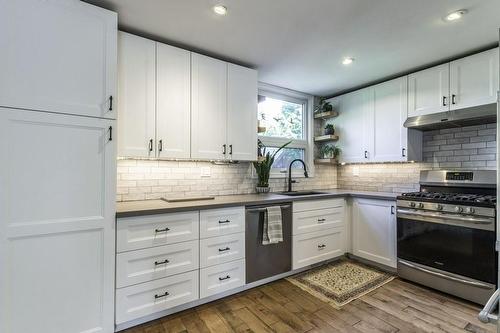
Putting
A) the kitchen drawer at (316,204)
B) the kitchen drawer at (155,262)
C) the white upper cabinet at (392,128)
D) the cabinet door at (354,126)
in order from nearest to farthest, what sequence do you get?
the kitchen drawer at (155,262)
the kitchen drawer at (316,204)
the white upper cabinet at (392,128)
the cabinet door at (354,126)

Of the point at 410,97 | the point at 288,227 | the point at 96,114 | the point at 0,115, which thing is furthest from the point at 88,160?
the point at 410,97

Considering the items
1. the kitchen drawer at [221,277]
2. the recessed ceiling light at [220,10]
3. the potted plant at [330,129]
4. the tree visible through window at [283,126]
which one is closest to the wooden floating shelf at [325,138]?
the potted plant at [330,129]

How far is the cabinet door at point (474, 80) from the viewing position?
2354 millimetres

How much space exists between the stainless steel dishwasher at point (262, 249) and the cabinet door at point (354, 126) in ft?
4.84

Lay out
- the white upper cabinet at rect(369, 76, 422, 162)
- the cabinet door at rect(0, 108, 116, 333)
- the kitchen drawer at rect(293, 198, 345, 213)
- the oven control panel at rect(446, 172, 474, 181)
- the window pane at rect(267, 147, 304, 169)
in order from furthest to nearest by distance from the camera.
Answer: the window pane at rect(267, 147, 304, 169) < the white upper cabinet at rect(369, 76, 422, 162) < the kitchen drawer at rect(293, 198, 345, 213) < the oven control panel at rect(446, 172, 474, 181) < the cabinet door at rect(0, 108, 116, 333)

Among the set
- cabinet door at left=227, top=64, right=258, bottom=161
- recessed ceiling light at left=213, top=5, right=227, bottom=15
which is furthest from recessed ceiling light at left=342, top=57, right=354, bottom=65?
recessed ceiling light at left=213, top=5, right=227, bottom=15

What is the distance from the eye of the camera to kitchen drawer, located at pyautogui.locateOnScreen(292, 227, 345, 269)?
2.78m

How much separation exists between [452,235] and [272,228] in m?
1.67

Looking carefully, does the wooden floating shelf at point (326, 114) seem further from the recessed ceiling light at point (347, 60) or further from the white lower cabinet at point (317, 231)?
the white lower cabinet at point (317, 231)

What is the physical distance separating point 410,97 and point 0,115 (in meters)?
3.68

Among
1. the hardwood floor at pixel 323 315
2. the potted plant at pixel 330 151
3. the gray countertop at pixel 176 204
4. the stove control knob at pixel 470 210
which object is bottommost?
the hardwood floor at pixel 323 315

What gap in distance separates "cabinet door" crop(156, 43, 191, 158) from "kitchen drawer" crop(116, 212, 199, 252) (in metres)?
0.62

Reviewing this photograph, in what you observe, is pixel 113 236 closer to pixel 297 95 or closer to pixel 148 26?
pixel 148 26

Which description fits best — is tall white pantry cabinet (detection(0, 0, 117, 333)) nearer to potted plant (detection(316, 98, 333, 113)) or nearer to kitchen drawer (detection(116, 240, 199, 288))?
kitchen drawer (detection(116, 240, 199, 288))
